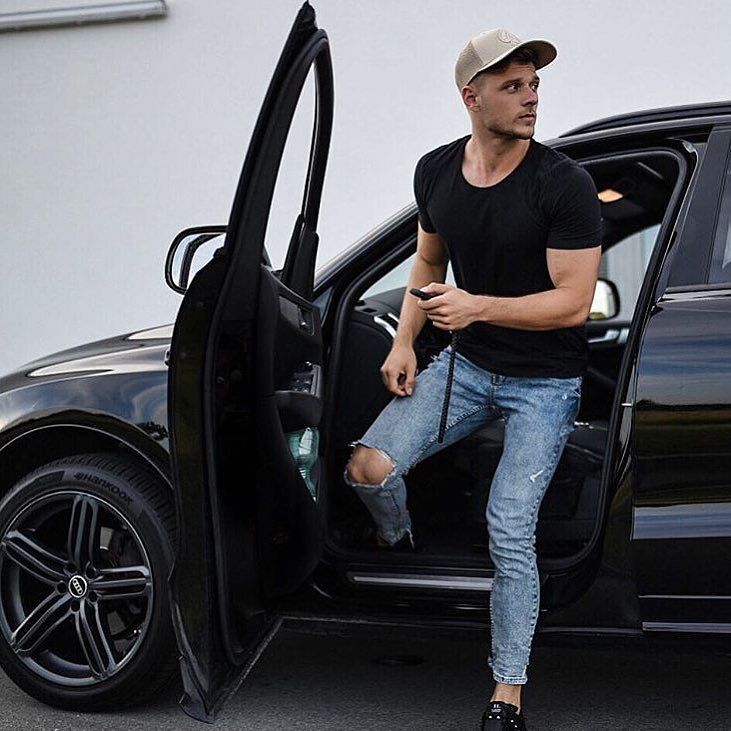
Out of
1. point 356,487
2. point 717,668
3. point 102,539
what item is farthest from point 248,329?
point 717,668

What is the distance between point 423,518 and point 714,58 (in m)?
4.27

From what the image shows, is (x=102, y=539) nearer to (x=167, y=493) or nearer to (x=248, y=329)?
(x=167, y=493)

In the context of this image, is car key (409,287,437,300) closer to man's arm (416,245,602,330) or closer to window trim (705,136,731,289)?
man's arm (416,245,602,330)

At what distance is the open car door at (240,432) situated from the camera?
114 inches

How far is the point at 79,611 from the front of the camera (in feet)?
11.6

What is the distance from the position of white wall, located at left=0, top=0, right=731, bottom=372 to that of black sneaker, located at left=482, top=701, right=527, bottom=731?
4655 millimetres

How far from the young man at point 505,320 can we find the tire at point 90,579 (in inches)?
22.1

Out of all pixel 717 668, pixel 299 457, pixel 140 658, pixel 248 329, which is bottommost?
pixel 717 668

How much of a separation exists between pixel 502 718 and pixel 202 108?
561 centimetres

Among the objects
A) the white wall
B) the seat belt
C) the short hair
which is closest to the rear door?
the seat belt

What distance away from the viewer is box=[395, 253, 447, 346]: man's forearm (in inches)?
139

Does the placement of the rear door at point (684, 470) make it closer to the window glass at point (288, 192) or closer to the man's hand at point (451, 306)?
the man's hand at point (451, 306)

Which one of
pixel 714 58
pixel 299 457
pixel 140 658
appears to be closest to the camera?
pixel 299 457

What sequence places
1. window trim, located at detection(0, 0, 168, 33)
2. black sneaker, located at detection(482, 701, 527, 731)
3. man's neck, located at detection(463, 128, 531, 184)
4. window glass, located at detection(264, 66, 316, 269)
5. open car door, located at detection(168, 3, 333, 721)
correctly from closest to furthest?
1. open car door, located at detection(168, 3, 333, 721)
2. black sneaker, located at detection(482, 701, 527, 731)
3. man's neck, located at detection(463, 128, 531, 184)
4. window glass, located at detection(264, 66, 316, 269)
5. window trim, located at detection(0, 0, 168, 33)
